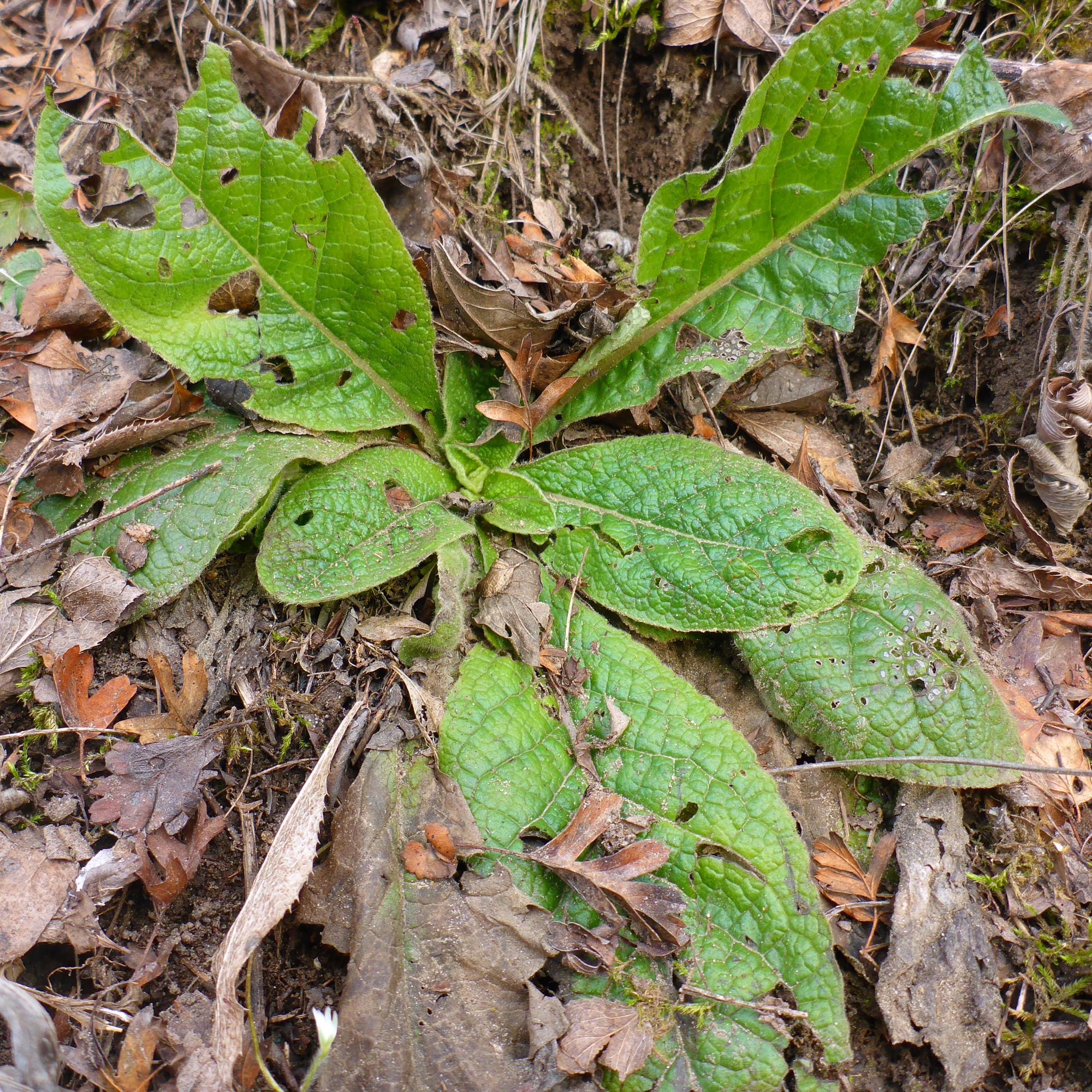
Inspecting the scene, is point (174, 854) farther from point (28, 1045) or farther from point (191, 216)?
point (191, 216)

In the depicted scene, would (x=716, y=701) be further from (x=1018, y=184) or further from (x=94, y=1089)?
(x=1018, y=184)

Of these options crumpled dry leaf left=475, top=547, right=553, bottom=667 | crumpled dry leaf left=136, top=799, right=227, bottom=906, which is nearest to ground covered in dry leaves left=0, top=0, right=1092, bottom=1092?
crumpled dry leaf left=136, top=799, right=227, bottom=906

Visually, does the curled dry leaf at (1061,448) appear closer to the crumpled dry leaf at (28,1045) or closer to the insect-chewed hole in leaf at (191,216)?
the insect-chewed hole in leaf at (191,216)

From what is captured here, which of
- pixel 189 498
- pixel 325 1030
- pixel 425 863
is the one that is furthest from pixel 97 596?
pixel 325 1030

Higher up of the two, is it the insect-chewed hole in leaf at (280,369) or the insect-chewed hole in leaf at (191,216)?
the insect-chewed hole in leaf at (191,216)

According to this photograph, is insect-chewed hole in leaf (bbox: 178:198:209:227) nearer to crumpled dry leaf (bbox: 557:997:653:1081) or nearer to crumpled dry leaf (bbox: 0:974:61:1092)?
crumpled dry leaf (bbox: 0:974:61:1092)

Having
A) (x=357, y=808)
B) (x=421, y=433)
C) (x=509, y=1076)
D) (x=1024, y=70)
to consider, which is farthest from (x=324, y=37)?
(x=509, y=1076)

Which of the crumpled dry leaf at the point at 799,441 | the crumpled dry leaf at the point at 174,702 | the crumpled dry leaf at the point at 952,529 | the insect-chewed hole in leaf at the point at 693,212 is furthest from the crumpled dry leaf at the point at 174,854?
the insect-chewed hole in leaf at the point at 693,212
